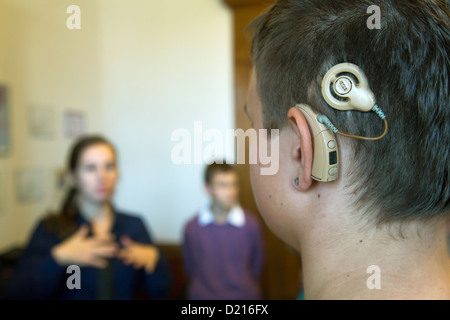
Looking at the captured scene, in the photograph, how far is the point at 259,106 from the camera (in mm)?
535

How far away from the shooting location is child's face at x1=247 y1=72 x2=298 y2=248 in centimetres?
49

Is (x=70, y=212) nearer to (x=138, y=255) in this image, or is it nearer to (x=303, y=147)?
(x=138, y=255)

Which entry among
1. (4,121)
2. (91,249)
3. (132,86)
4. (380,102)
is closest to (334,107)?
(380,102)

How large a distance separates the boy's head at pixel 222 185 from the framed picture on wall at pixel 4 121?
45.7 inches

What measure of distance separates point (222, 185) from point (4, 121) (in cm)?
128

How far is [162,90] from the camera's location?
8.31ft

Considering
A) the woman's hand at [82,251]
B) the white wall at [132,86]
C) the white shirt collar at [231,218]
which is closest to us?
the woman's hand at [82,251]

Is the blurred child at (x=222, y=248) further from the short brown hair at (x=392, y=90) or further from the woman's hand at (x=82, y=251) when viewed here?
the short brown hair at (x=392, y=90)

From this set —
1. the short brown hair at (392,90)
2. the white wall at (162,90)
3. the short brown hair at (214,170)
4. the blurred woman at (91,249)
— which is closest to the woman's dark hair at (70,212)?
the blurred woman at (91,249)

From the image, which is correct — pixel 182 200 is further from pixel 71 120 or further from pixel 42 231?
pixel 42 231

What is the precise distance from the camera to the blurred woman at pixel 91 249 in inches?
51.6

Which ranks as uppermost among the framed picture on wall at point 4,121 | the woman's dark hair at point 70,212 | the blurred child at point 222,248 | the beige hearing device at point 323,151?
the framed picture on wall at point 4,121

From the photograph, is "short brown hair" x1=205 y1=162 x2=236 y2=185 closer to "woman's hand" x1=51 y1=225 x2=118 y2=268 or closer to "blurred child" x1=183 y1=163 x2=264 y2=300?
"blurred child" x1=183 y1=163 x2=264 y2=300
